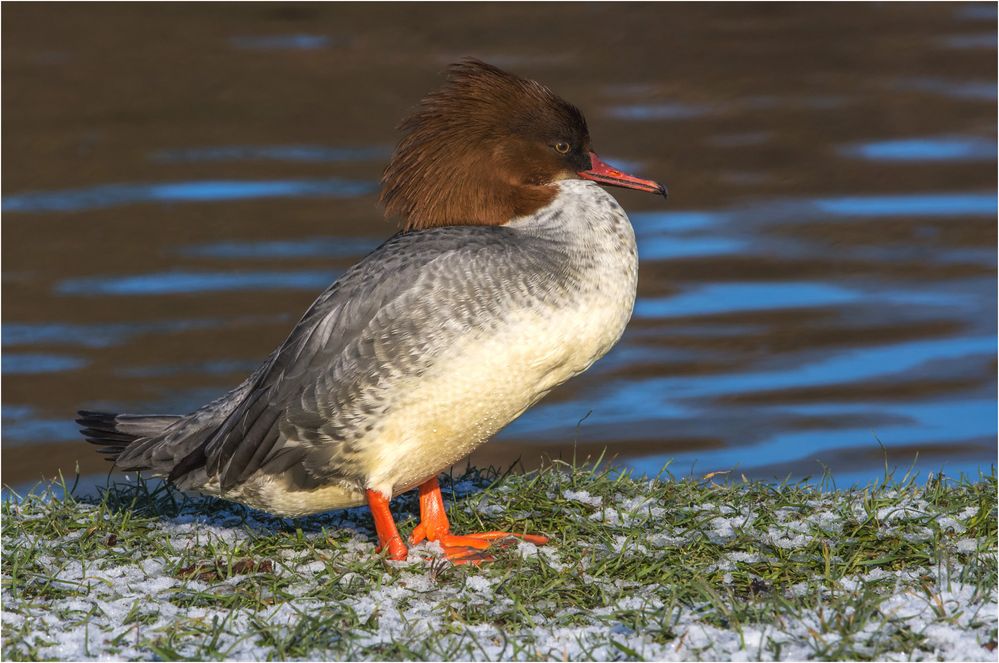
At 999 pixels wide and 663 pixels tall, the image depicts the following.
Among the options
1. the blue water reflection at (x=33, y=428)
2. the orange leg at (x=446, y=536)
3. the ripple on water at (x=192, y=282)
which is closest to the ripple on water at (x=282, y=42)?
the ripple on water at (x=192, y=282)

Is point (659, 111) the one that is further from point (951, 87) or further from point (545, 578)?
point (545, 578)

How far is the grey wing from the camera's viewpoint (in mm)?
4691

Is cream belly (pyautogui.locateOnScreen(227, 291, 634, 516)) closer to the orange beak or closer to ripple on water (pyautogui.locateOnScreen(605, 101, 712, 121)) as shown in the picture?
the orange beak

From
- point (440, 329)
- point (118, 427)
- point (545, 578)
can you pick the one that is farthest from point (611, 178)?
point (118, 427)

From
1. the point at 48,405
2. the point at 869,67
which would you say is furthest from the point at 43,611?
the point at 869,67

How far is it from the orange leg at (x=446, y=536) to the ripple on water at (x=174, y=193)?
27.0ft

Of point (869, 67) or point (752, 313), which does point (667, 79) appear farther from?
point (752, 313)

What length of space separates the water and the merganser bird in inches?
106

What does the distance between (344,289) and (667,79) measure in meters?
11.6

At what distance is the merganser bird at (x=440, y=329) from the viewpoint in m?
4.70

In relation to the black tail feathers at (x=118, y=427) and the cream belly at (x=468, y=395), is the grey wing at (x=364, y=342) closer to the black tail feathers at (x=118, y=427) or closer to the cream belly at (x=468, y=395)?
the cream belly at (x=468, y=395)

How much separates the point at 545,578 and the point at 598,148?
9.36 meters

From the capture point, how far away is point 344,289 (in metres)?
4.93

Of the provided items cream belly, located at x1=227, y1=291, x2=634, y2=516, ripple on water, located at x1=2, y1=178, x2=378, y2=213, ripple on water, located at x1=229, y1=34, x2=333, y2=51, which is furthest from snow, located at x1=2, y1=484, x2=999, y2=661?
ripple on water, located at x1=229, y1=34, x2=333, y2=51
